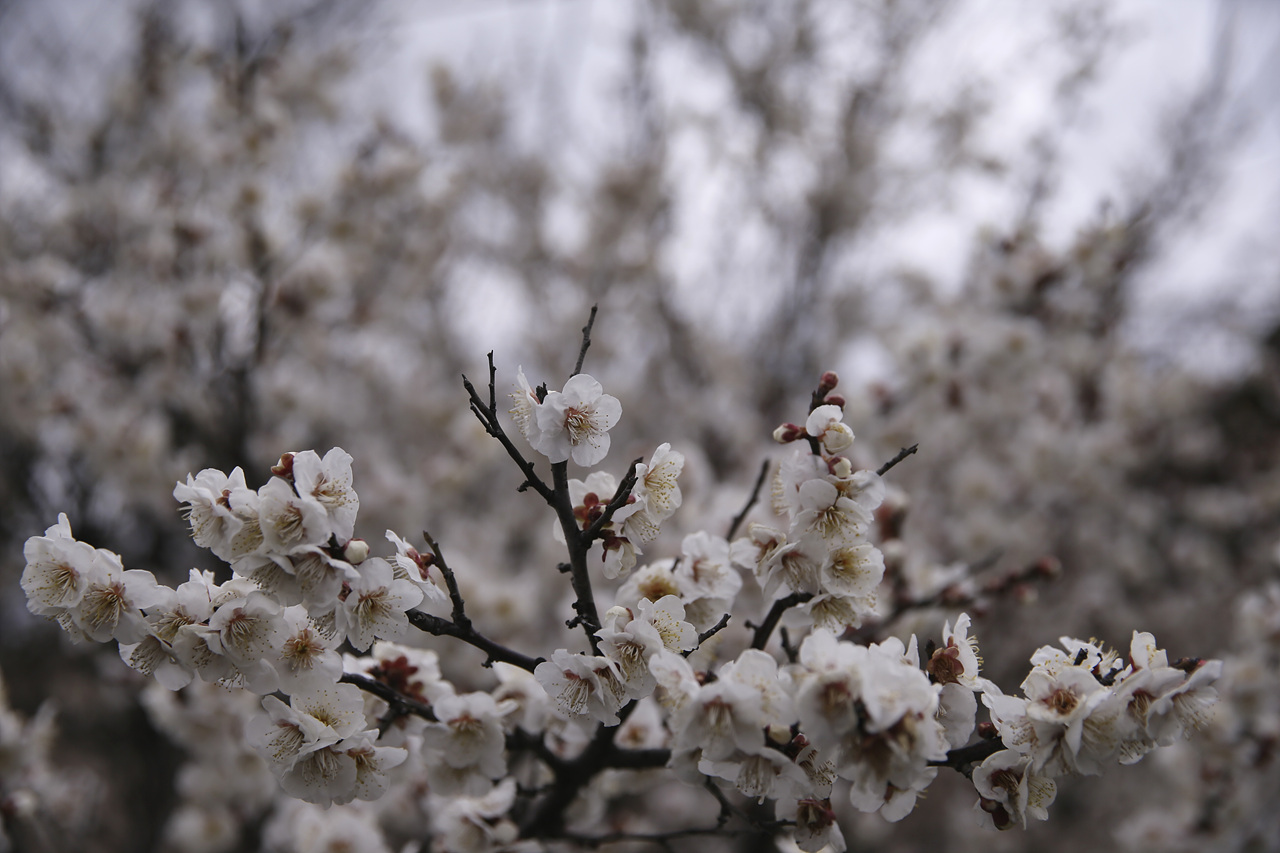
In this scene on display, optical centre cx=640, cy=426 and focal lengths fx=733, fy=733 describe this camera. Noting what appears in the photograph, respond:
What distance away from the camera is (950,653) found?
4.27 feet

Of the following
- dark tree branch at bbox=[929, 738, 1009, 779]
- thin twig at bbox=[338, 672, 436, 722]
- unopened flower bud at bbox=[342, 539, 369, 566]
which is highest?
unopened flower bud at bbox=[342, 539, 369, 566]

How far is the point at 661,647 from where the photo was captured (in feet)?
4.05

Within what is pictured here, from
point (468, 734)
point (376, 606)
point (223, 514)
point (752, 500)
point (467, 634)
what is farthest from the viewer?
point (752, 500)

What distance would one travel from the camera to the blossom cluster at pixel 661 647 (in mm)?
1165

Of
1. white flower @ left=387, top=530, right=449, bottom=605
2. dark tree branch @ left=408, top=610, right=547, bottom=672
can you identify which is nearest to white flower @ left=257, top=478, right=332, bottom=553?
white flower @ left=387, top=530, right=449, bottom=605

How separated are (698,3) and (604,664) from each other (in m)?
6.67

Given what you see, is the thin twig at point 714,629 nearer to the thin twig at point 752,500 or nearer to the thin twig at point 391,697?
the thin twig at point 752,500

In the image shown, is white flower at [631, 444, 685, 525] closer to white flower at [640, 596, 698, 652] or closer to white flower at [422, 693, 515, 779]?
white flower at [640, 596, 698, 652]

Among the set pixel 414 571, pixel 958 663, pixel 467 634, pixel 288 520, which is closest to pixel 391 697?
pixel 467 634

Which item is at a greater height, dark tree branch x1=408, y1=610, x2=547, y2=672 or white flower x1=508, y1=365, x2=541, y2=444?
white flower x1=508, y1=365, x2=541, y2=444

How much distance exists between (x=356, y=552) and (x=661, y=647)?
529mm

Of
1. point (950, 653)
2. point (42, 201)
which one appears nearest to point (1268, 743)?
point (950, 653)

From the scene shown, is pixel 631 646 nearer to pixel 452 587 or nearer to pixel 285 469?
pixel 452 587

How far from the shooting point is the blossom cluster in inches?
45.9
